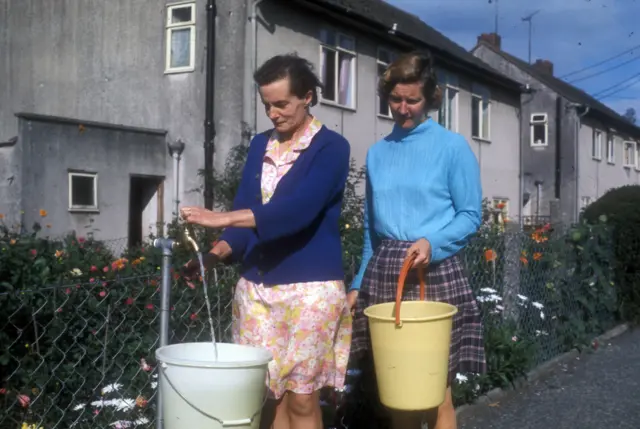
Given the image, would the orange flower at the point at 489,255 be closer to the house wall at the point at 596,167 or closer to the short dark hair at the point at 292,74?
the short dark hair at the point at 292,74

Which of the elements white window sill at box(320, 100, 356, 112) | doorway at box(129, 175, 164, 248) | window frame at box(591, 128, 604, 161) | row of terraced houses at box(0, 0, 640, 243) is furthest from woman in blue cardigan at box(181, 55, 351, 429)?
window frame at box(591, 128, 604, 161)

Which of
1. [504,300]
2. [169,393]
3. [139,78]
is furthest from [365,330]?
[139,78]

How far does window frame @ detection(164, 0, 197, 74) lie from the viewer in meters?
15.4

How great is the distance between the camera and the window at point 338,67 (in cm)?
1669

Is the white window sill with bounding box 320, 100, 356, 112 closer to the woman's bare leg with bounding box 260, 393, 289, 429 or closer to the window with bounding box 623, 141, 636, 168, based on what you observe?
the woman's bare leg with bounding box 260, 393, 289, 429

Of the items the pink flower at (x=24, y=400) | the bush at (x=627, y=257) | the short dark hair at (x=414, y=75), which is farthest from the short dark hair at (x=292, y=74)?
the bush at (x=627, y=257)

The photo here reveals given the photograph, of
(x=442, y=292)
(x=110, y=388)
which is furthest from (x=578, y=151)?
(x=110, y=388)

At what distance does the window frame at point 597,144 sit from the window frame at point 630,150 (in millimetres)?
4407

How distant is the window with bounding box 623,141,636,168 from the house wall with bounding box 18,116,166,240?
29.1 metres

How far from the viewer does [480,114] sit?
24359 mm

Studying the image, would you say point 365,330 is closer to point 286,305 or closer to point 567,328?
point 286,305

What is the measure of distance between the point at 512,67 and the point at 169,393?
105 ft

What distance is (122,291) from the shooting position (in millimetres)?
3949

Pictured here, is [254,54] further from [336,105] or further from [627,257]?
[627,257]
